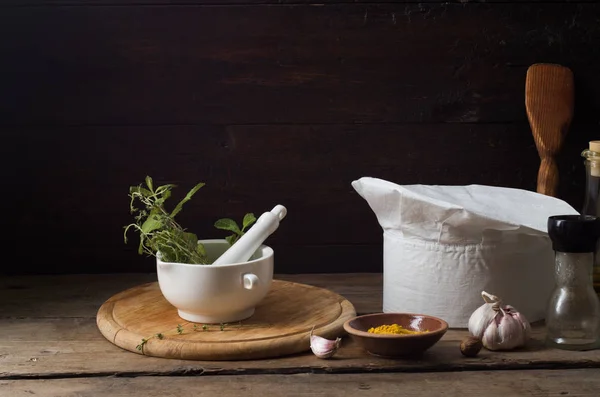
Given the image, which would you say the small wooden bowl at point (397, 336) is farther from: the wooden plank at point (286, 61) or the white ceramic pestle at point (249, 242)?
the wooden plank at point (286, 61)

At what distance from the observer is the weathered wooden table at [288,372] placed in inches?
34.9

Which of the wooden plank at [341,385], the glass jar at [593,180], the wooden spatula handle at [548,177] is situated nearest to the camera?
the wooden plank at [341,385]

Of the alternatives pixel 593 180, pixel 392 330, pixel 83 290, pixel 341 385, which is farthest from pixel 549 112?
pixel 83 290

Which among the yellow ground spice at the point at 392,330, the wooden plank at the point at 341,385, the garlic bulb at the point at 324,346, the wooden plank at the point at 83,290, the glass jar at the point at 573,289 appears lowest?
the wooden plank at the point at 341,385

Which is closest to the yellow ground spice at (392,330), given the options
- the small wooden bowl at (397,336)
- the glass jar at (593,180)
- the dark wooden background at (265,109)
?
the small wooden bowl at (397,336)

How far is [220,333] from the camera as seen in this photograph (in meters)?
1.01

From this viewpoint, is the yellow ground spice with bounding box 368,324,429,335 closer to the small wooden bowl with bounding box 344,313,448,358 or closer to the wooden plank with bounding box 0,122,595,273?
the small wooden bowl with bounding box 344,313,448,358

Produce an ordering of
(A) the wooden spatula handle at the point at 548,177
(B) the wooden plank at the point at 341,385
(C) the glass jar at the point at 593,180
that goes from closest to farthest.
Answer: (B) the wooden plank at the point at 341,385 → (C) the glass jar at the point at 593,180 → (A) the wooden spatula handle at the point at 548,177

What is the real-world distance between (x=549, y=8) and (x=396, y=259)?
0.55m

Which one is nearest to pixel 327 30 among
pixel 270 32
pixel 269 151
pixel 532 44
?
pixel 270 32

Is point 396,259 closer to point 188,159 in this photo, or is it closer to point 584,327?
point 584,327

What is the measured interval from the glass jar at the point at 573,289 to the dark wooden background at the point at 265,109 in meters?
0.45

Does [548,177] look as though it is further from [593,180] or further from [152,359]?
[152,359]

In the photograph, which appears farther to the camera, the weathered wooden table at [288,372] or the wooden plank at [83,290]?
the wooden plank at [83,290]
